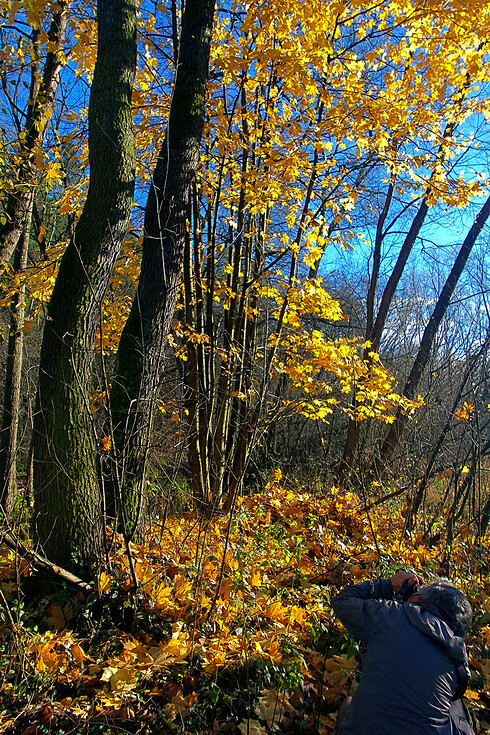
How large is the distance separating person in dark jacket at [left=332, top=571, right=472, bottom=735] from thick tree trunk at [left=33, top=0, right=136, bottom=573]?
1.90 metres

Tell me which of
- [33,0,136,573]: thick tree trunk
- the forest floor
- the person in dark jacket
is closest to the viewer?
the person in dark jacket

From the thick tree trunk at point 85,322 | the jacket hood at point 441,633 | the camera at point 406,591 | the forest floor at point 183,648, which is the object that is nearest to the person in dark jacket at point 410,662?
the jacket hood at point 441,633

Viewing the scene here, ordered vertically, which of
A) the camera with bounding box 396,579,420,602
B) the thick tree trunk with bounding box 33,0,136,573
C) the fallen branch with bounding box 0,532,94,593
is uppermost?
the thick tree trunk with bounding box 33,0,136,573

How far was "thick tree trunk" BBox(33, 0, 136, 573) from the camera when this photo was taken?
10.6ft

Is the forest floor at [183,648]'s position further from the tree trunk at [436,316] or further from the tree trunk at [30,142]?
the tree trunk at [436,316]

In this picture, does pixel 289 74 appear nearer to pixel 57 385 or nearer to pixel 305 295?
pixel 305 295

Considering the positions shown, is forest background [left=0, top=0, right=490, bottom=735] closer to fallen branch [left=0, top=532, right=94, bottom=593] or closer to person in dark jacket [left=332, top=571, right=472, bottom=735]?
fallen branch [left=0, top=532, right=94, bottom=593]

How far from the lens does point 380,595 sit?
267 cm

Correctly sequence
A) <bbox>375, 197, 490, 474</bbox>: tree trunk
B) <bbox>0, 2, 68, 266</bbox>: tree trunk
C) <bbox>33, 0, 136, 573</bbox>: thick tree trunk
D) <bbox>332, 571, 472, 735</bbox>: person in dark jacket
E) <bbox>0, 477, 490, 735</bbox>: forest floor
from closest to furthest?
<bbox>332, 571, 472, 735</bbox>: person in dark jacket
<bbox>0, 477, 490, 735</bbox>: forest floor
<bbox>33, 0, 136, 573</bbox>: thick tree trunk
<bbox>0, 2, 68, 266</bbox>: tree trunk
<bbox>375, 197, 490, 474</bbox>: tree trunk

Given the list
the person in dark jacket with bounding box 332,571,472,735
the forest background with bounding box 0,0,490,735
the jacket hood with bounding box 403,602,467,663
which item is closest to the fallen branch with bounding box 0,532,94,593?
the forest background with bounding box 0,0,490,735

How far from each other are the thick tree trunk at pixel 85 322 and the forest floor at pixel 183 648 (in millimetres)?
325

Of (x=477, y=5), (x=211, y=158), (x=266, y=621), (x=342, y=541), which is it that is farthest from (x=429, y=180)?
(x=266, y=621)

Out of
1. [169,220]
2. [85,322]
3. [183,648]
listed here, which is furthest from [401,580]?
[169,220]

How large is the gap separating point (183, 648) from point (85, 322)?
2.26 meters
